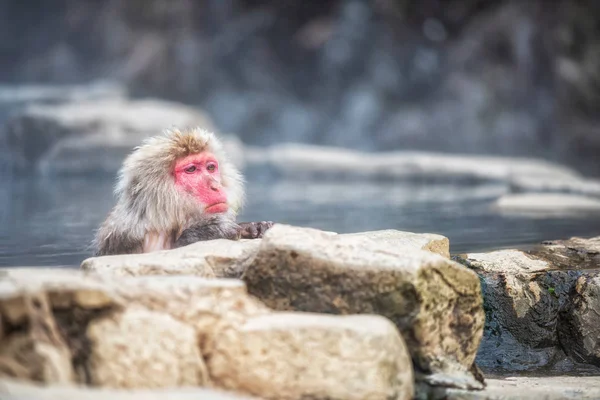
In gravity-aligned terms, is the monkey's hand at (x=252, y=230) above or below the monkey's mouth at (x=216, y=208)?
below

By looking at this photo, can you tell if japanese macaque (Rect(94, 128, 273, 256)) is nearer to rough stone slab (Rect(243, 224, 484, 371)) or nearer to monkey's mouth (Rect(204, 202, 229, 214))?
monkey's mouth (Rect(204, 202, 229, 214))

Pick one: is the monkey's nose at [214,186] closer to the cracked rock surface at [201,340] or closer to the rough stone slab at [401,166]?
the cracked rock surface at [201,340]

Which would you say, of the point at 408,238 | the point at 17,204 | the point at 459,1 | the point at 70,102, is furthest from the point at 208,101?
the point at 408,238

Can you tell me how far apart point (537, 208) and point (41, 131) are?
870cm

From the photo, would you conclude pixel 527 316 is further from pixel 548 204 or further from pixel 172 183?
pixel 548 204

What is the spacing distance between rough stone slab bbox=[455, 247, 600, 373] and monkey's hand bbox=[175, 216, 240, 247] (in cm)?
118

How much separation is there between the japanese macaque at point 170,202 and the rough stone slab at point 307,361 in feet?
3.39

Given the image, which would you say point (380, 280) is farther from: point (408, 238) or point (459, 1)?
point (459, 1)

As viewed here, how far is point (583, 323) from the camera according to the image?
3.36m

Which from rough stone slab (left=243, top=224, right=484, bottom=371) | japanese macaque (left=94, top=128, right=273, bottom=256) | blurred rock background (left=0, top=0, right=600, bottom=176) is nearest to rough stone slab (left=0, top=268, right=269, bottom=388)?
rough stone slab (left=243, top=224, right=484, bottom=371)

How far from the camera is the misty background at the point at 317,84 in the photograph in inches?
440

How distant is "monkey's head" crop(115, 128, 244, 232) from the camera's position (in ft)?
10.7

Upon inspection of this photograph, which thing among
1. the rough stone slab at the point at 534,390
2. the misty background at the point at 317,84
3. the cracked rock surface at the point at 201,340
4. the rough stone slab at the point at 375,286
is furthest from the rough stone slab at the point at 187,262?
the misty background at the point at 317,84

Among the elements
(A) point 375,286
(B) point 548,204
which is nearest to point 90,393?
(A) point 375,286
